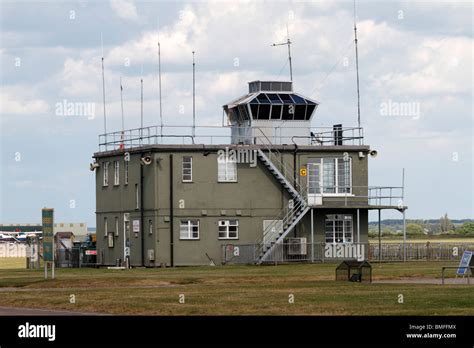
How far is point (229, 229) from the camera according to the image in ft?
225

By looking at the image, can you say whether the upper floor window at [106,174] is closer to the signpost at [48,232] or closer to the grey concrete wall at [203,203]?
the grey concrete wall at [203,203]

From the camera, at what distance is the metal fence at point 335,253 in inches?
2672

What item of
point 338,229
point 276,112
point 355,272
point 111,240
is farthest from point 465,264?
point 111,240

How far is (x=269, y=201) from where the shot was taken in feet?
228

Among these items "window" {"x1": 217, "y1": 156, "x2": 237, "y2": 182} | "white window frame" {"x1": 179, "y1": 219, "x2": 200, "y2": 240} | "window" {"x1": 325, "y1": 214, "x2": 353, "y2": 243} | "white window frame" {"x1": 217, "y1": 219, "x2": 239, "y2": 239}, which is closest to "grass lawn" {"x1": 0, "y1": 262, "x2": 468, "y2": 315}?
"white window frame" {"x1": 179, "y1": 219, "x2": 200, "y2": 240}

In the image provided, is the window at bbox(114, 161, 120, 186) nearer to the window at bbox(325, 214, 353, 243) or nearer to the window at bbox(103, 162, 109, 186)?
the window at bbox(103, 162, 109, 186)

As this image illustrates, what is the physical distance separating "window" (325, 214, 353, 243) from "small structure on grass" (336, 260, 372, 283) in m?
21.7

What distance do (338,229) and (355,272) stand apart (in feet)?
76.7

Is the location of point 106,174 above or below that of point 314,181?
above

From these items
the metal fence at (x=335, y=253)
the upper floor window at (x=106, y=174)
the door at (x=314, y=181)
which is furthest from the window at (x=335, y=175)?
the upper floor window at (x=106, y=174)

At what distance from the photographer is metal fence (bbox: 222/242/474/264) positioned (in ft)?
223

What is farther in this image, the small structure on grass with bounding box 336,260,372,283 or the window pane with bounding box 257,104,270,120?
the window pane with bounding box 257,104,270,120

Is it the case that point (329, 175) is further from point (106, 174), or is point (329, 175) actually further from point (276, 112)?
point (106, 174)
